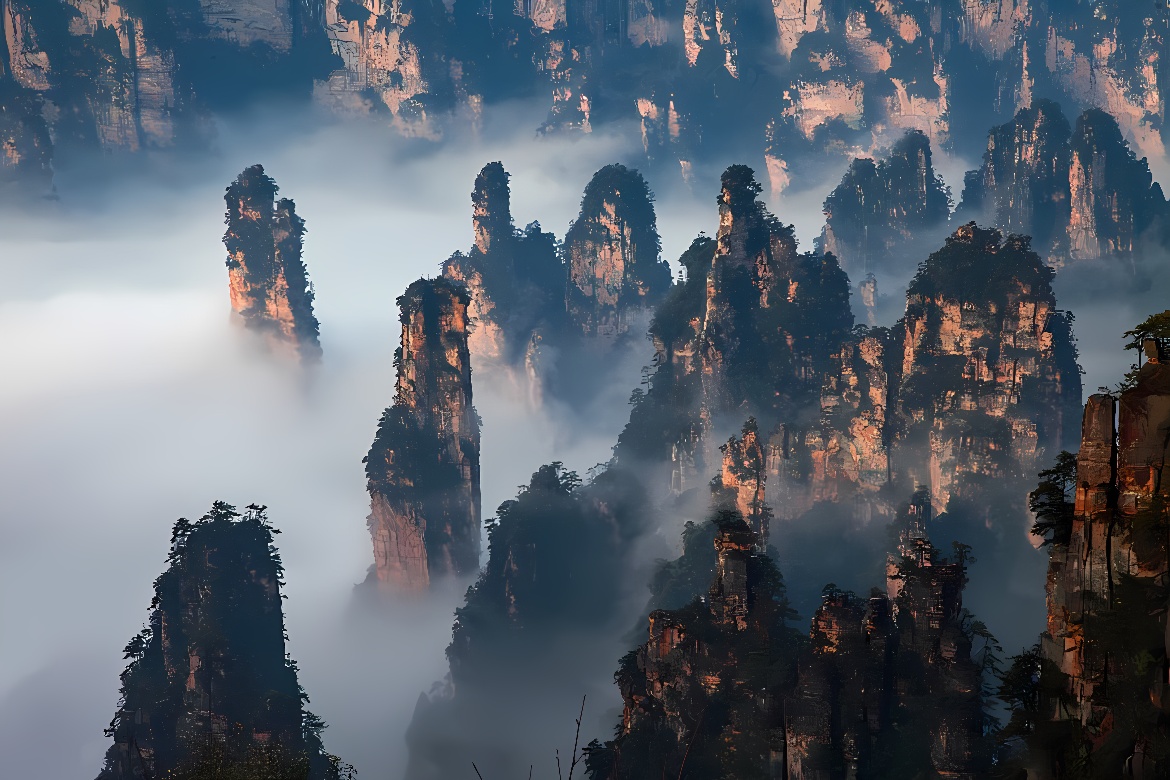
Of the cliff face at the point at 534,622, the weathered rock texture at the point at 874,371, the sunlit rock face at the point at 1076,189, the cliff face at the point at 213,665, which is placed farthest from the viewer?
the sunlit rock face at the point at 1076,189

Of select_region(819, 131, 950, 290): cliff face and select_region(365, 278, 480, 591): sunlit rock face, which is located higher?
select_region(819, 131, 950, 290): cliff face

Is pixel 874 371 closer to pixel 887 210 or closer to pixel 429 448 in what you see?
pixel 429 448

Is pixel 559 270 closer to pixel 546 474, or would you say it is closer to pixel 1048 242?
pixel 1048 242

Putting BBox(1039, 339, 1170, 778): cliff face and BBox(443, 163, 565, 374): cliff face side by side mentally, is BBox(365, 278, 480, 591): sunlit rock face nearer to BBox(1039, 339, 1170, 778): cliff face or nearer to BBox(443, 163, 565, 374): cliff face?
BBox(443, 163, 565, 374): cliff face

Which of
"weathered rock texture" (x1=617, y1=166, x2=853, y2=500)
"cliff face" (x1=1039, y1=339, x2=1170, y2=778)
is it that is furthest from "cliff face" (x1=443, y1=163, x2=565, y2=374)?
"cliff face" (x1=1039, y1=339, x2=1170, y2=778)

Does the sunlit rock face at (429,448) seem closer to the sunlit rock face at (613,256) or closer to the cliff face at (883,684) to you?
the sunlit rock face at (613,256)

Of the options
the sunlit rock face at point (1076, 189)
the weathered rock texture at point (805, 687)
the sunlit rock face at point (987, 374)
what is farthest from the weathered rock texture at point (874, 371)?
the sunlit rock face at point (1076, 189)

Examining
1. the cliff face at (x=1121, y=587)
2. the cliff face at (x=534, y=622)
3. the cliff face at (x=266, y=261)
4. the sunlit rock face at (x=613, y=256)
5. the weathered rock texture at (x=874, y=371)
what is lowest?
the cliff face at (x=1121, y=587)
